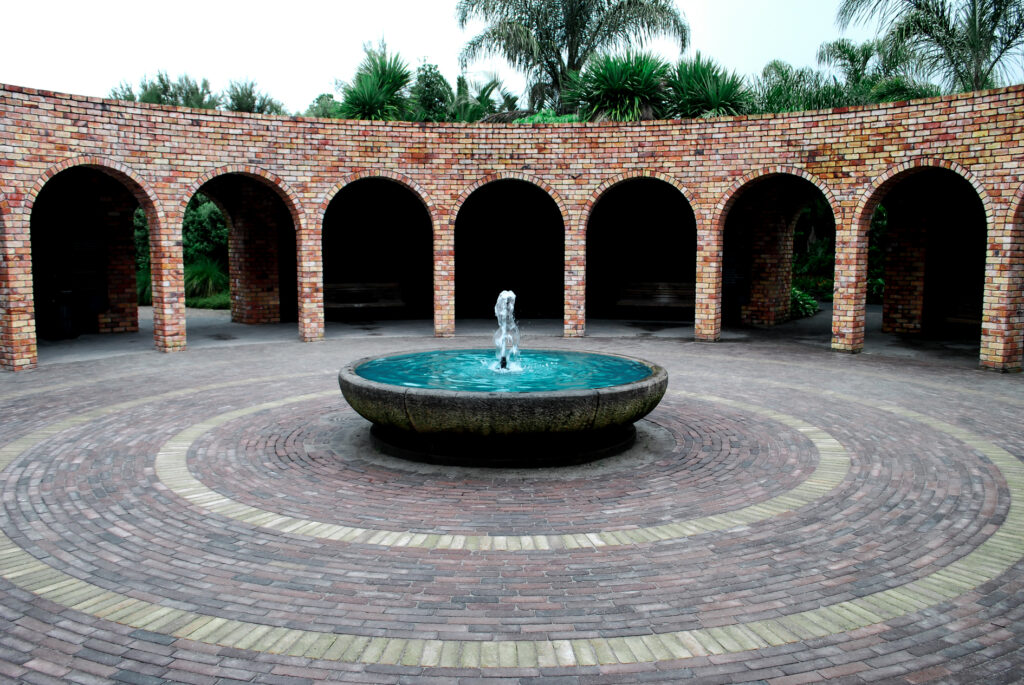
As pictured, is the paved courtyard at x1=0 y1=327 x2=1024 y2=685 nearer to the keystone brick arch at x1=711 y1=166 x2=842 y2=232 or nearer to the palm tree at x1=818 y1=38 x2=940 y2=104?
the keystone brick arch at x1=711 y1=166 x2=842 y2=232

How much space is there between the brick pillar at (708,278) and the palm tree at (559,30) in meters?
14.5

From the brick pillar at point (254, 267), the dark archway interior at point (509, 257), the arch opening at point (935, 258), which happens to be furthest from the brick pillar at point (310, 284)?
the arch opening at point (935, 258)

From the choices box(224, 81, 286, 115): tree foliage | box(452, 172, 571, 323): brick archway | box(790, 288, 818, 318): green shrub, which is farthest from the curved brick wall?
box(224, 81, 286, 115): tree foliage

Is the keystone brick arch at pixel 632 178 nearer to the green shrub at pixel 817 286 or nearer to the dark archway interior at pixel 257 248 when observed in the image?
the dark archway interior at pixel 257 248

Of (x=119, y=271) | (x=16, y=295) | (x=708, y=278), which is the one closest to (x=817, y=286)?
(x=708, y=278)

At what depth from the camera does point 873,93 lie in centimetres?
2431

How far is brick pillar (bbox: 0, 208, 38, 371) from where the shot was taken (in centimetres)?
1123

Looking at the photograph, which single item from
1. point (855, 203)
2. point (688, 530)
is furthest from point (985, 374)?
point (688, 530)

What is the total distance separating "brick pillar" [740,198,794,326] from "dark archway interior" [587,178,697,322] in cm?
172

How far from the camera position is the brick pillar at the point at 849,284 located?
1333 cm

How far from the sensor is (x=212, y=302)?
77.9 ft

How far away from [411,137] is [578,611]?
41.7 ft

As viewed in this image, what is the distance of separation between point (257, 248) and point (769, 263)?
40.8 ft

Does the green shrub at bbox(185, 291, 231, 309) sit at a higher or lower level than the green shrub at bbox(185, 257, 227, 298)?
lower
